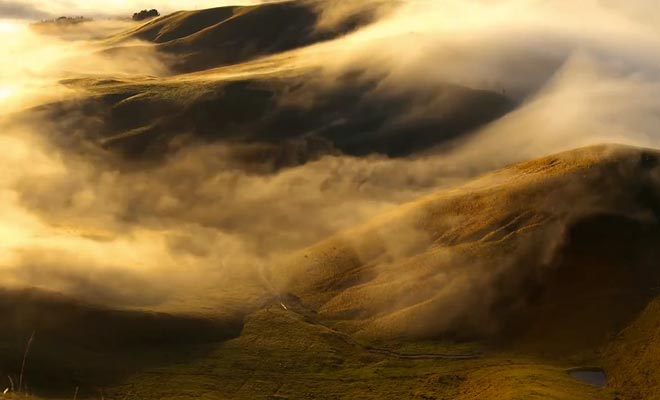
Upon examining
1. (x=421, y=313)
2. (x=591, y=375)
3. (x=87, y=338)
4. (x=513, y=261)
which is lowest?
(x=591, y=375)

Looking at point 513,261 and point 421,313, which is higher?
point 513,261

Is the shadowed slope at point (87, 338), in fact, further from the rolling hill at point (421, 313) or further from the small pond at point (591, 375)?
the small pond at point (591, 375)

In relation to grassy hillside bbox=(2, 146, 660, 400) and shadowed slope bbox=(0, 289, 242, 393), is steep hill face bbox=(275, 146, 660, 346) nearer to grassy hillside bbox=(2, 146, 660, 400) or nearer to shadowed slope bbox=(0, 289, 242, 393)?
grassy hillside bbox=(2, 146, 660, 400)

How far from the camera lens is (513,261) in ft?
492

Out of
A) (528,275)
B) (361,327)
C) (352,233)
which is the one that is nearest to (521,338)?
(528,275)

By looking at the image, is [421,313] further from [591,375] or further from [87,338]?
[87,338]

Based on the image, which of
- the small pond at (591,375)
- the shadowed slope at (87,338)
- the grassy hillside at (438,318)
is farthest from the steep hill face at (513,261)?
the shadowed slope at (87,338)

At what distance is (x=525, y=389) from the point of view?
110375 mm

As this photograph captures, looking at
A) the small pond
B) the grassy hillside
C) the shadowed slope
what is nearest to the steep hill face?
the grassy hillside

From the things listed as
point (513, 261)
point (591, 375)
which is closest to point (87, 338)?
point (513, 261)

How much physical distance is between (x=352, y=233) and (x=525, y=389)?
73.7 meters

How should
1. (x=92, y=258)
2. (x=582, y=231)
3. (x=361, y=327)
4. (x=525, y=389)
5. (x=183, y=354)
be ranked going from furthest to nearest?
(x=92, y=258), (x=582, y=231), (x=361, y=327), (x=183, y=354), (x=525, y=389)

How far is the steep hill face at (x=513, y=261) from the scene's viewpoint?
455 feet

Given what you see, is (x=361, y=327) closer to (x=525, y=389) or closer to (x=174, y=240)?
(x=525, y=389)
